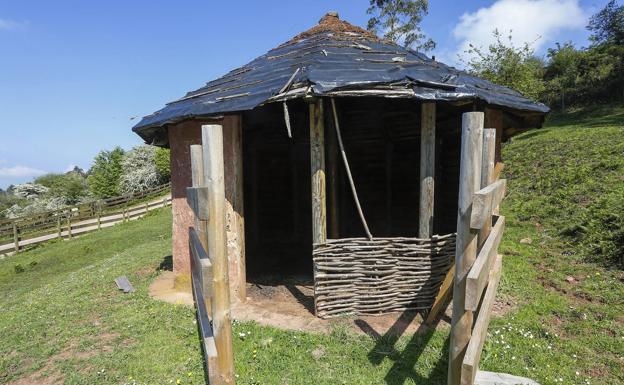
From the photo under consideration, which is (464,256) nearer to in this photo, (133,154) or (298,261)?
(298,261)

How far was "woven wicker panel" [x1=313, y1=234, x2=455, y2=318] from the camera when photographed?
5.00 metres

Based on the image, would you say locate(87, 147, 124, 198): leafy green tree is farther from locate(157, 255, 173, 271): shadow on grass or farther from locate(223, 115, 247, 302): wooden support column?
locate(223, 115, 247, 302): wooden support column

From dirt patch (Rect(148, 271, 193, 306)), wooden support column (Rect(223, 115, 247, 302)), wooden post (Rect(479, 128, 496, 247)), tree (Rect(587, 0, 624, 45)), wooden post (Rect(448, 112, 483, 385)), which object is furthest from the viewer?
tree (Rect(587, 0, 624, 45))

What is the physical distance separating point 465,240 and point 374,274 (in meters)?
2.31

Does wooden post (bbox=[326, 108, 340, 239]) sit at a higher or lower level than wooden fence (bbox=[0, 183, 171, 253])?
higher

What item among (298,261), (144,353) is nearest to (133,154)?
(298,261)

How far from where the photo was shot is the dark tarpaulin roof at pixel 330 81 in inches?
184

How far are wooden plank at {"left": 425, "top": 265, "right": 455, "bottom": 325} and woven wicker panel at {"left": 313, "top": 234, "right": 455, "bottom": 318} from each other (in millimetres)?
418

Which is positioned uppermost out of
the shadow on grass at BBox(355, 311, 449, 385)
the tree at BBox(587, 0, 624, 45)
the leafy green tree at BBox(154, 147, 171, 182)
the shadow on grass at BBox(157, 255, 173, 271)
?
the tree at BBox(587, 0, 624, 45)

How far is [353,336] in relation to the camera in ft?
14.7

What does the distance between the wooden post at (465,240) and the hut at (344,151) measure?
1.76 m

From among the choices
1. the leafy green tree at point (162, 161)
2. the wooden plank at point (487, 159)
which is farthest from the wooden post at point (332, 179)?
the leafy green tree at point (162, 161)

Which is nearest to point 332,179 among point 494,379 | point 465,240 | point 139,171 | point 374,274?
point 374,274

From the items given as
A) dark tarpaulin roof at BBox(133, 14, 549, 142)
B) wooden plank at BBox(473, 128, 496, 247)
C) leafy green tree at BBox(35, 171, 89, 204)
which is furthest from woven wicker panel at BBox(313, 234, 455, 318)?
leafy green tree at BBox(35, 171, 89, 204)
